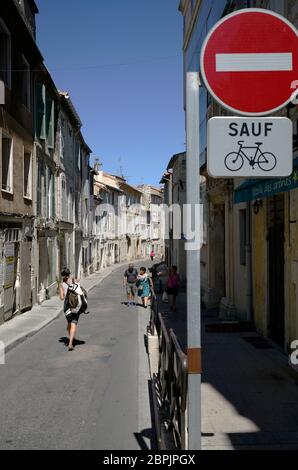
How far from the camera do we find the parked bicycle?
8.80 ft

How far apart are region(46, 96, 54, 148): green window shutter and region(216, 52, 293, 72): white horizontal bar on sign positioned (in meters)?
17.9

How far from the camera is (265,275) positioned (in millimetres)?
10305

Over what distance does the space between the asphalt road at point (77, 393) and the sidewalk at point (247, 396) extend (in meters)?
0.79

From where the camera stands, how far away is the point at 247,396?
6.43m

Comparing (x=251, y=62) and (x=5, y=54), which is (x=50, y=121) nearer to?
(x=5, y=54)

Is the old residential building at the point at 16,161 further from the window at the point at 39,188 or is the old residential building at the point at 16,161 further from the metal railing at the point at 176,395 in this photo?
the metal railing at the point at 176,395

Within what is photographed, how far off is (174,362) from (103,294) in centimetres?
1862

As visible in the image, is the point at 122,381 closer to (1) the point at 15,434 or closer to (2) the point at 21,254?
(1) the point at 15,434

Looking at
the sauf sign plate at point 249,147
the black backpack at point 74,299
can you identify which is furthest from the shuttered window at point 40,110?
the sauf sign plate at point 249,147

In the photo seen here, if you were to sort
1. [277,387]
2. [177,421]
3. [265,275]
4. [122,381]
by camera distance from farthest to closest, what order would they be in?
[265,275] → [122,381] → [277,387] → [177,421]

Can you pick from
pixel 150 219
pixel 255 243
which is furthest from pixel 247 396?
pixel 150 219

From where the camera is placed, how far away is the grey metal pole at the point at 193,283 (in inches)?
110

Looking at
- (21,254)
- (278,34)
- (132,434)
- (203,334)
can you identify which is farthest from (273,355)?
(21,254)

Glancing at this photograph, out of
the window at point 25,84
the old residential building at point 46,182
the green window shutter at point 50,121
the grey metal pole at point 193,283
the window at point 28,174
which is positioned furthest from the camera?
the green window shutter at point 50,121
